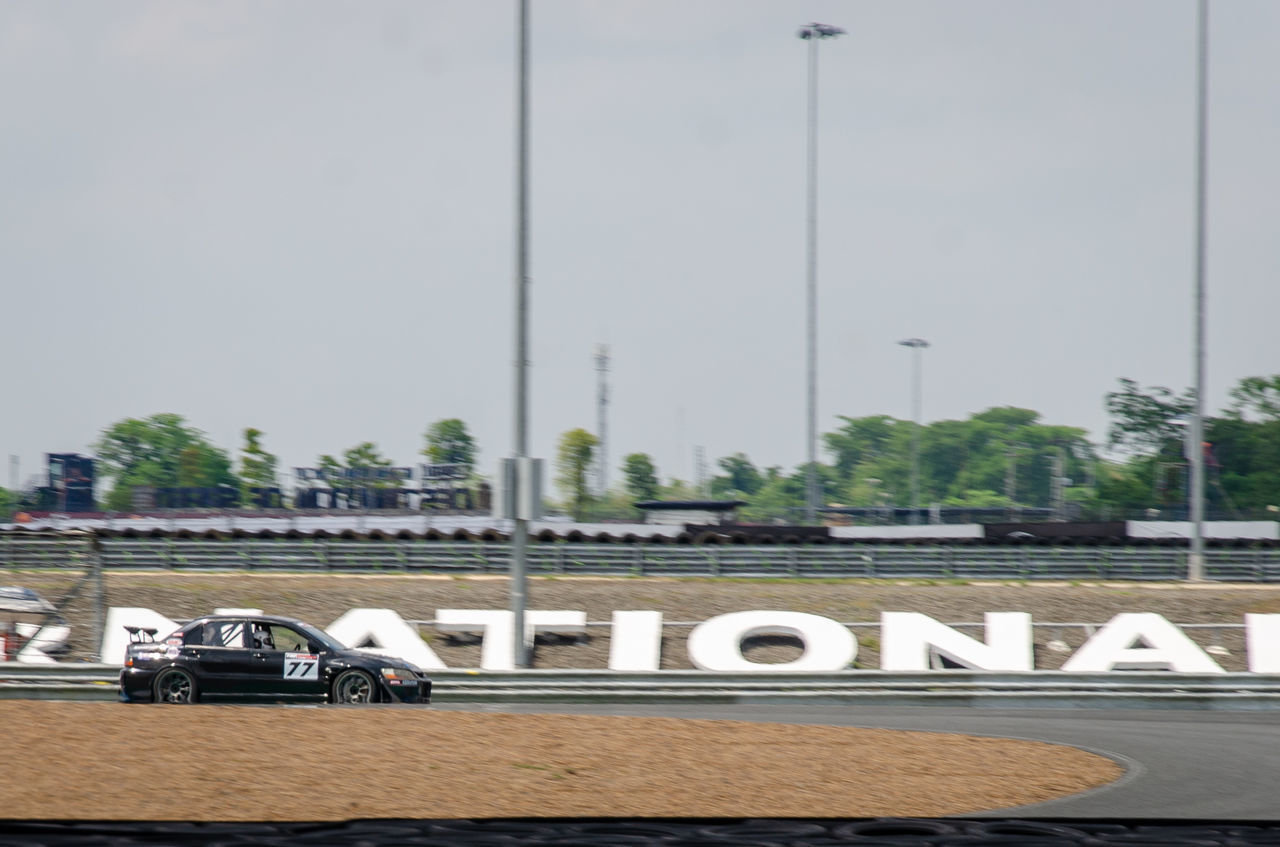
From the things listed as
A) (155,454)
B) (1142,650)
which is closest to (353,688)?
(1142,650)

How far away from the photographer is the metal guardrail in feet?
57.1

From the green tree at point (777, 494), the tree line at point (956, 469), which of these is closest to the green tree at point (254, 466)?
the tree line at point (956, 469)

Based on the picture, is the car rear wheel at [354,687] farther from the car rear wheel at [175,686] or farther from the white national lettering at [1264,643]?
the white national lettering at [1264,643]

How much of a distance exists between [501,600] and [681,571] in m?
5.92

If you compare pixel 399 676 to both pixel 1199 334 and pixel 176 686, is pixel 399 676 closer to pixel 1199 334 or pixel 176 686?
pixel 176 686

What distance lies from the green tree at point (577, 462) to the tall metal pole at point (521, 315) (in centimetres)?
9123

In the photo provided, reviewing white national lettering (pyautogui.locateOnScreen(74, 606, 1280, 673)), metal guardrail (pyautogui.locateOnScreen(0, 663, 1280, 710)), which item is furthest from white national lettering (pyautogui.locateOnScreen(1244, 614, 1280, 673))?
metal guardrail (pyautogui.locateOnScreen(0, 663, 1280, 710))

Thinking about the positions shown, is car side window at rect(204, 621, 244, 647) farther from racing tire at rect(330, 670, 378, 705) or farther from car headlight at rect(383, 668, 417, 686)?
car headlight at rect(383, 668, 417, 686)

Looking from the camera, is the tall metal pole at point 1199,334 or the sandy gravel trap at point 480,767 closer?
the sandy gravel trap at point 480,767

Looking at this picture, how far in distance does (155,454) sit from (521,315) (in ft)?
489

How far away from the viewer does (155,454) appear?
158 m

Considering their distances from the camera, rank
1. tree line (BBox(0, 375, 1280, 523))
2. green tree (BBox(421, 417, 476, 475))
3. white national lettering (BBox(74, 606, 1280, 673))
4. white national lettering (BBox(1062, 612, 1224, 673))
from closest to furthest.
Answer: white national lettering (BBox(1062, 612, 1224, 673))
white national lettering (BBox(74, 606, 1280, 673))
tree line (BBox(0, 375, 1280, 523))
green tree (BBox(421, 417, 476, 475))

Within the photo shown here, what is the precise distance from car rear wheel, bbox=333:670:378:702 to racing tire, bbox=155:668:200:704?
1625mm

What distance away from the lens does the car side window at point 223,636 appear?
16.1 meters
